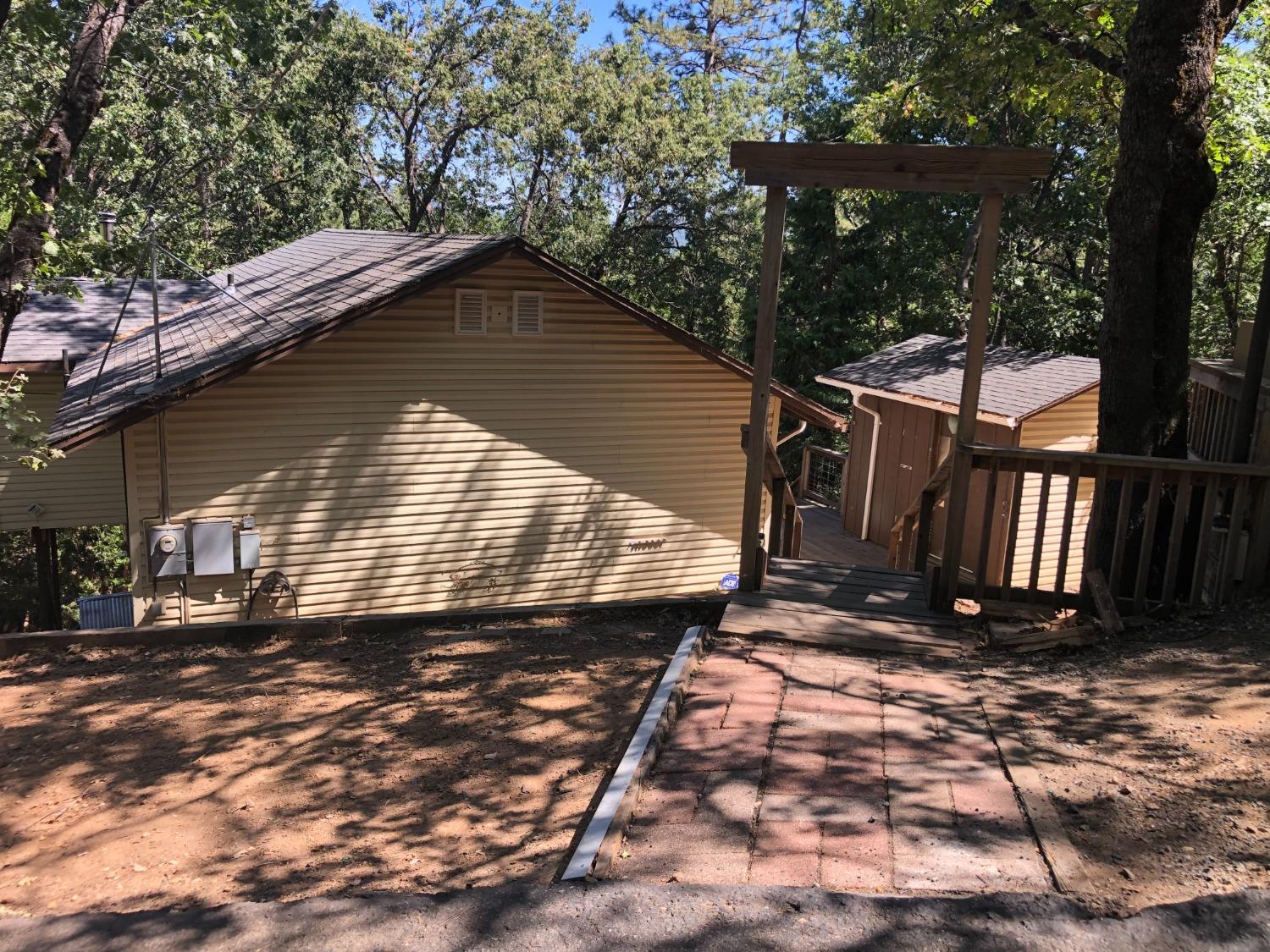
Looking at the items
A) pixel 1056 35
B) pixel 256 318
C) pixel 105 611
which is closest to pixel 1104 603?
pixel 1056 35

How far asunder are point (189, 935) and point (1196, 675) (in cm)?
441

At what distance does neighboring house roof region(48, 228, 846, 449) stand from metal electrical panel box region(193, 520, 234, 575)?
151 centimetres

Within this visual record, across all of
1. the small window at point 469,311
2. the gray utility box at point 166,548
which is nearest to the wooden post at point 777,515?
the small window at point 469,311

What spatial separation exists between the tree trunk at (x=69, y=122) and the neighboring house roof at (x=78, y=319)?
4332 mm

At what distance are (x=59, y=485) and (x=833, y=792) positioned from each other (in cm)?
1359

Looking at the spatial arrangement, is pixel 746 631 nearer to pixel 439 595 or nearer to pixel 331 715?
pixel 331 715

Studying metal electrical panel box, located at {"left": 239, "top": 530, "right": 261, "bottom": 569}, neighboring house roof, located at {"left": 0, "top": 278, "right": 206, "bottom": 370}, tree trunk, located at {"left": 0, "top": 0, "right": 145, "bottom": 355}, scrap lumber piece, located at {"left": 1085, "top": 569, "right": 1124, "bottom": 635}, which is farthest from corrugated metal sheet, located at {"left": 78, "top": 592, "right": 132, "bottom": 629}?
scrap lumber piece, located at {"left": 1085, "top": 569, "right": 1124, "bottom": 635}

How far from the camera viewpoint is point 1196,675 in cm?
466

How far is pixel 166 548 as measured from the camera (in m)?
9.57

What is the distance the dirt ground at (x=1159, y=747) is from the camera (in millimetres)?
3109

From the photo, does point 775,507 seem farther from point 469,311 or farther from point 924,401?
point 924,401

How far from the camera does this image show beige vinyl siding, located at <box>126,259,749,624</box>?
10125mm

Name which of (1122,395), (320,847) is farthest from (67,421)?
(1122,395)

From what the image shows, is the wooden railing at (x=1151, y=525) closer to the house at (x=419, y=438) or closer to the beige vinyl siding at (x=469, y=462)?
the house at (x=419, y=438)
